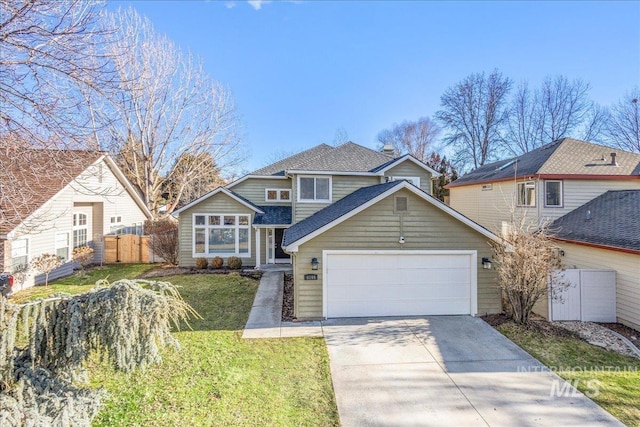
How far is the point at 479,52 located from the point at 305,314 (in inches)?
751

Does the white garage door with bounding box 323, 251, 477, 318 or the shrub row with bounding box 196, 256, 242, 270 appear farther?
the shrub row with bounding box 196, 256, 242, 270

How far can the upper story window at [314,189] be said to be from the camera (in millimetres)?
14789

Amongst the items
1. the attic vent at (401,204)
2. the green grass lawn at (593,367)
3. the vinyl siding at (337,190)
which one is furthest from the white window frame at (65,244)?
the green grass lawn at (593,367)


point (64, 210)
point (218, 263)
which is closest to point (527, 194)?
point (218, 263)

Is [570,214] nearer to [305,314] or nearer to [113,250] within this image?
[305,314]

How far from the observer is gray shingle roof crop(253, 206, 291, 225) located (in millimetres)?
15367

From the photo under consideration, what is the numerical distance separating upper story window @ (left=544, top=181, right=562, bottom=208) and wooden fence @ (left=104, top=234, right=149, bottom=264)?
65.7 feet

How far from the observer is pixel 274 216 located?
16.0 meters

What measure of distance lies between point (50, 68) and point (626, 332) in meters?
13.7


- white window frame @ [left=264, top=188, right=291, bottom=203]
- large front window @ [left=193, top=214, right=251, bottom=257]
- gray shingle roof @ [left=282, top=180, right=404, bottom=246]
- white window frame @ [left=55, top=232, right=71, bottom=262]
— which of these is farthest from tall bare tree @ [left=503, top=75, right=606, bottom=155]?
white window frame @ [left=55, top=232, right=71, bottom=262]

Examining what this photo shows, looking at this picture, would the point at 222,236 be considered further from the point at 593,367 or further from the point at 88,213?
the point at 593,367

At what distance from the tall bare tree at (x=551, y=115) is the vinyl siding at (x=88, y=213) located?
32.2 meters

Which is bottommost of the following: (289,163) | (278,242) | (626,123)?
(278,242)

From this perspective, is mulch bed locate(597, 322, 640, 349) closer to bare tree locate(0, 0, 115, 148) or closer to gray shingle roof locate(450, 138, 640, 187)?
gray shingle roof locate(450, 138, 640, 187)
